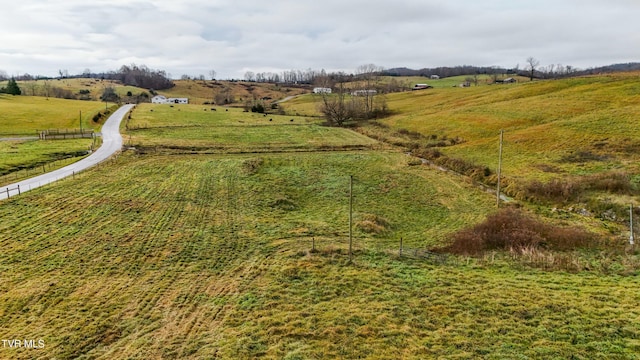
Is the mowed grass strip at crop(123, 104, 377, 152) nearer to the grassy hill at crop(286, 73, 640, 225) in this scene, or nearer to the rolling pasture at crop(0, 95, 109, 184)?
the rolling pasture at crop(0, 95, 109, 184)

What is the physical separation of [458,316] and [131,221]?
22.9m

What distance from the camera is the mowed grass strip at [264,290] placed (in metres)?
14.9

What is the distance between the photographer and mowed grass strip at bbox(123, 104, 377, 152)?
63.1 m

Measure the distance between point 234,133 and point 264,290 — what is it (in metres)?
59.3

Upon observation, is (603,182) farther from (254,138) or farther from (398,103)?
(398,103)

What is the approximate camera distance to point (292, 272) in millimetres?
20844

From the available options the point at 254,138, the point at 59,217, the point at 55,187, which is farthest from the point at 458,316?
the point at 254,138

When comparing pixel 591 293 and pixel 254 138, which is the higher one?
pixel 254 138

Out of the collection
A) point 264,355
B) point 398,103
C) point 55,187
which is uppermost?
point 398,103

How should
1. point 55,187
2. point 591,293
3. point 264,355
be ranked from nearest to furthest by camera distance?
point 264,355 → point 591,293 → point 55,187

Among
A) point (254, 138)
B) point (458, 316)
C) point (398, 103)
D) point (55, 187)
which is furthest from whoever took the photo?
point (398, 103)

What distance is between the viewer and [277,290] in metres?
19.1

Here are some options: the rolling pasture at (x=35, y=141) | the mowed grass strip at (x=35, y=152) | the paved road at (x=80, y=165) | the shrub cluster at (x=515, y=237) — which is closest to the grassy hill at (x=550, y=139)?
the shrub cluster at (x=515, y=237)

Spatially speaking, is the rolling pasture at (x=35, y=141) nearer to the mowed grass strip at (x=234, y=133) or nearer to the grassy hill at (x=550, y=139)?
the mowed grass strip at (x=234, y=133)
